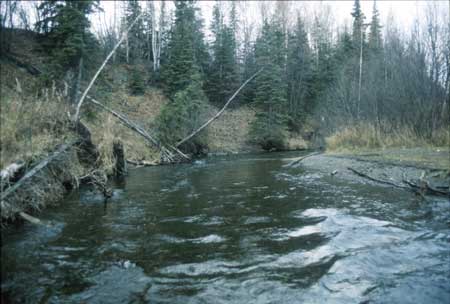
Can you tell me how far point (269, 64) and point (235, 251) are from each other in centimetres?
2592

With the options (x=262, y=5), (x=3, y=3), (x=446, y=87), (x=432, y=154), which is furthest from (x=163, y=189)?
(x=262, y=5)

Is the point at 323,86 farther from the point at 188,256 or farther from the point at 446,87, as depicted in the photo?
the point at 188,256

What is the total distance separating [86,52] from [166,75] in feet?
42.9

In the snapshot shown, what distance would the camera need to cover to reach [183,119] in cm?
1959

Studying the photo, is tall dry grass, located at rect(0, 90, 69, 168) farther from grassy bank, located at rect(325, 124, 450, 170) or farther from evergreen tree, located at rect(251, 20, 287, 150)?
evergreen tree, located at rect(251, 20, 287, 150)

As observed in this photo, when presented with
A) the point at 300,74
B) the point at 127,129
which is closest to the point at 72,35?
the point at 127,129

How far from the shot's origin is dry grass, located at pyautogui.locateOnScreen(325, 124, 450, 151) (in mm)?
12320

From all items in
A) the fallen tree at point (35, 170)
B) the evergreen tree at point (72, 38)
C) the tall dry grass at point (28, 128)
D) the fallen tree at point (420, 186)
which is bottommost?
the fallen tree at point (420, 186)

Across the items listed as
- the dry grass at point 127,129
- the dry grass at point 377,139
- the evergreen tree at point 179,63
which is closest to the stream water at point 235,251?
the dry grass at point 127,129

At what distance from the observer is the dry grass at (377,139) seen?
12320 mm

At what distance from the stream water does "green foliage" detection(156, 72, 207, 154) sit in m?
11.4

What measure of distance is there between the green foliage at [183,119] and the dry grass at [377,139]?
27.6ft

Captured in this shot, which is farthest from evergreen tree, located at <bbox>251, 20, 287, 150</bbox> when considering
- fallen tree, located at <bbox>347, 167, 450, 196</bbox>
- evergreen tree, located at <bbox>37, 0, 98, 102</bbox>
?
fallen tree, located at <bbox>347, 167, 450, 196</bbox>

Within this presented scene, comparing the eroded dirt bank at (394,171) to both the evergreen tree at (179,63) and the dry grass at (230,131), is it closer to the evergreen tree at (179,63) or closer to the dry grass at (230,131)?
the dry grass at (230,131)
